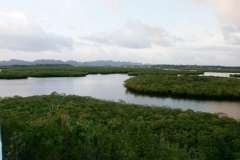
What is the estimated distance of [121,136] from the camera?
5754mm

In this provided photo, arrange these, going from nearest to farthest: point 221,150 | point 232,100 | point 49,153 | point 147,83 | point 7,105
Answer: point 49,153
point 221,150
point 7,105
point 232,100
point 147,83

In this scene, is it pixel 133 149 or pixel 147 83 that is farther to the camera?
pixel 147 83

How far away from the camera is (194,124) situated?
11.0 meters

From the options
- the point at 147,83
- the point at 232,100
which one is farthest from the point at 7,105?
the point at 232,100

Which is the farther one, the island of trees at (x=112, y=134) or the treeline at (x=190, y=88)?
the treeline at (x=190, y=88)

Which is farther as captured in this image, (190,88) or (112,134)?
(190,88)

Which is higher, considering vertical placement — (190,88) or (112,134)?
(190,88)

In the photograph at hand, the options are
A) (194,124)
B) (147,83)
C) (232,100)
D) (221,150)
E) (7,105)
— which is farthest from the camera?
(147,83)

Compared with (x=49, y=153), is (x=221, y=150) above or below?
below

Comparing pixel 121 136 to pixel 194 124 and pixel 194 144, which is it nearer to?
pixel 194 144

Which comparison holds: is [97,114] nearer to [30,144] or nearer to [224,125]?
[224,125]

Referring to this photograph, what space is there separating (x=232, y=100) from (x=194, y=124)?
13.9 meters

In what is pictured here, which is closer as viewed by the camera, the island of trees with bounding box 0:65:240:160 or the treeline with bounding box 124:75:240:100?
the island of trees with bounding box 0:65:240:160

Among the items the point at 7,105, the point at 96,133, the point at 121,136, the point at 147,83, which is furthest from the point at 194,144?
the point at 147,83
